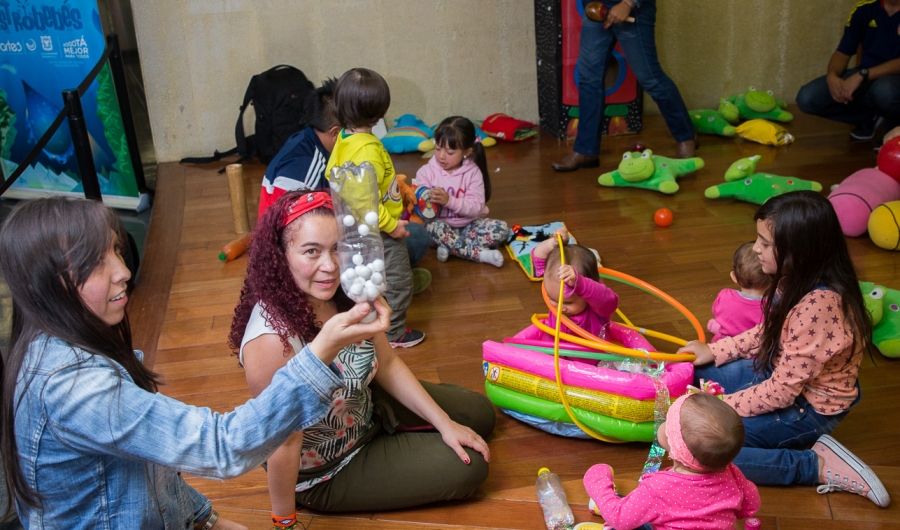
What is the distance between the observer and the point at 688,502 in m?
1.87

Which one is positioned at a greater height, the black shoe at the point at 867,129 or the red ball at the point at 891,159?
the red ball at the point at 891,159

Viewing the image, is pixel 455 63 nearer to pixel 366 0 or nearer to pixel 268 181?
pixel 366 0

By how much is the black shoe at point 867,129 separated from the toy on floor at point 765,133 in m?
0.40

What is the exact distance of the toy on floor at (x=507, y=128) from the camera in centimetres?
576

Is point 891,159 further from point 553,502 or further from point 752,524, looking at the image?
point 553,502

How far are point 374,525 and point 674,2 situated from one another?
491 centimetres

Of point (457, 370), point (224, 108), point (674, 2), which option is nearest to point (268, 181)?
point (457, 370)

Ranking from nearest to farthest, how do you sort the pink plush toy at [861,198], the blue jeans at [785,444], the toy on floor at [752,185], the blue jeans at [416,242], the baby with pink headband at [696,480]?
1. the baby with pink headband at [696,480]
2. the blue jeans at [785,444]
3. the blue jeans at [416,242]
4. the pink plush toy at [861,198]
5. the toy on floor at [752,185]

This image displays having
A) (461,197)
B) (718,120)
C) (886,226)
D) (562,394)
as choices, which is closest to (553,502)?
(562,394)

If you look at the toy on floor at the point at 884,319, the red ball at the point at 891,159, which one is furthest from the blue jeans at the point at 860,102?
the toy on floor at the point at 884,319

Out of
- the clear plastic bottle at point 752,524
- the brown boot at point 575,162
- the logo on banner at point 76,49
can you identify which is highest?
the logo on banner at point 76,49

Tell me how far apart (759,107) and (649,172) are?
1.58 meters

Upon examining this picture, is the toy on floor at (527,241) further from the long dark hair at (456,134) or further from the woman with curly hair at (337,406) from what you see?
the woman with curly hair at (337,406)

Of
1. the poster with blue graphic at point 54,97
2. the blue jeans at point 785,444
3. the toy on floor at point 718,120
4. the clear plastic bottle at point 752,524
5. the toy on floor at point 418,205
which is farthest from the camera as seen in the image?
the toy on floor at point 718,120
